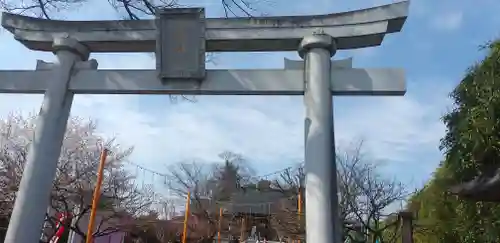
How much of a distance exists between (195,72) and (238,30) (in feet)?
2.55

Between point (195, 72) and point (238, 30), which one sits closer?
point (195, 72)

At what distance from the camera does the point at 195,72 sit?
522 cm

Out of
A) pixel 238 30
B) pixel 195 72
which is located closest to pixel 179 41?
pixel 195 72

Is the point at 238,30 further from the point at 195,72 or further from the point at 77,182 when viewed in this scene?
the point at 77,182

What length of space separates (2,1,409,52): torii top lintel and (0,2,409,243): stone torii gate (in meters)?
0.01

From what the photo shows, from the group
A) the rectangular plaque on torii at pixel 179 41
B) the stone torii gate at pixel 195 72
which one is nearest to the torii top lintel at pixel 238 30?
the stone torii gate at pixel 195 72

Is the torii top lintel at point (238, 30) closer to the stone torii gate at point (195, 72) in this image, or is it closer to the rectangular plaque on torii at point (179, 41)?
the stone torii gate at point (195, 72)

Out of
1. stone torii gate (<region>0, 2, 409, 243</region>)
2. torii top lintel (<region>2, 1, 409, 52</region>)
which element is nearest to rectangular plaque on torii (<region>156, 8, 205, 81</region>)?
stone torii gate (<region>0, 2, 409, 243</region>)

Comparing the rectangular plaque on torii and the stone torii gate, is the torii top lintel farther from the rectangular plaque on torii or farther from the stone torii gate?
the rectangular plaque on torii

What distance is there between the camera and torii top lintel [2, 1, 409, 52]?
16.9 feet

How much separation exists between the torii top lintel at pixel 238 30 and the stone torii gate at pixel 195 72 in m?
0.01

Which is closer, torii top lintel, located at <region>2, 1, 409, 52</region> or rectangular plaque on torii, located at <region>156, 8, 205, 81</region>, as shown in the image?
torii top lintel, located at <region>2, 1, 409, 52</region>

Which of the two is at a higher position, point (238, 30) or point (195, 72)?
point (238, 30)

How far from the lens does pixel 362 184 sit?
55.7 feet
